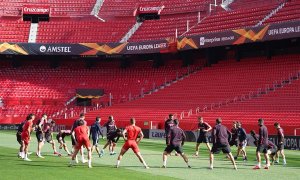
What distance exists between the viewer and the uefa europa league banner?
4228 cm

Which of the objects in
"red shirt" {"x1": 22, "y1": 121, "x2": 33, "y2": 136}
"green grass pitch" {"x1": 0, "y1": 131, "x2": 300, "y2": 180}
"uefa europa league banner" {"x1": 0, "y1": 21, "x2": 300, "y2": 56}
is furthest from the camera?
"uefa europa league banner" {"x1": 0, "y1": 21, "x2": 300, "y2": 56}

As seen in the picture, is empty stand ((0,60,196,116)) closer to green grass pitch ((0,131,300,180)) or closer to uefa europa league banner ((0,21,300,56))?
uefa europa league banner ((0,21,300,56))

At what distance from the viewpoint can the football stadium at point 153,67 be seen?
129 feet

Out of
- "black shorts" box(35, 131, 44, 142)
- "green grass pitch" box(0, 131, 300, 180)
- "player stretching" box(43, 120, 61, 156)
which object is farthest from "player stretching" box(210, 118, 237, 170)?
"player stretching" box(43, 120, 61, 156)

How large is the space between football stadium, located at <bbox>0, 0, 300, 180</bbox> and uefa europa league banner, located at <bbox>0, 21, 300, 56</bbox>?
4.3 inches

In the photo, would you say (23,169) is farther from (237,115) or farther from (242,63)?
(242,63)

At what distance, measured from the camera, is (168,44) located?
52.5 metres

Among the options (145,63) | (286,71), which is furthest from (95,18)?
(286,71)

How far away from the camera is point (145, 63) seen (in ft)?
195

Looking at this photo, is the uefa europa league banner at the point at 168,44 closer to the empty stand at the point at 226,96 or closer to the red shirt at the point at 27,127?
the empty stand at the point at 226,96

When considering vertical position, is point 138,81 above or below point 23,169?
above

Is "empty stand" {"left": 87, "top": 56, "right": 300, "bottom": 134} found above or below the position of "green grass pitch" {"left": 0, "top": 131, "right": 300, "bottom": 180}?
above

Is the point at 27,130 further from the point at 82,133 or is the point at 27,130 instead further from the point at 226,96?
the point at 226,96

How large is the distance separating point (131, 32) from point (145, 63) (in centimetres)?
412
